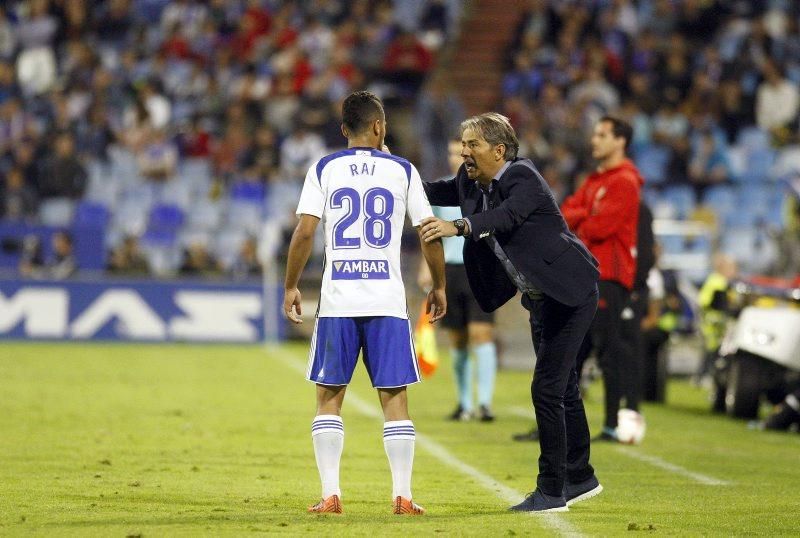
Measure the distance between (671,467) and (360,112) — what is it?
13.4ft

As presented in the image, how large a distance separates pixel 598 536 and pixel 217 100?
67.3 ft

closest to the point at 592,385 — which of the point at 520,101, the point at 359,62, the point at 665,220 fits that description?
the point at 665,220

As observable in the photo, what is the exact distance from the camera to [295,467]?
9.94m

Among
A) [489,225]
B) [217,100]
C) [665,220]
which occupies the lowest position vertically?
[489,225]

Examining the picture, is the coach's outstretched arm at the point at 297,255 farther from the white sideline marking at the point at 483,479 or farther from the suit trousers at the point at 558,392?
the white sideline marking at the point at 483,479

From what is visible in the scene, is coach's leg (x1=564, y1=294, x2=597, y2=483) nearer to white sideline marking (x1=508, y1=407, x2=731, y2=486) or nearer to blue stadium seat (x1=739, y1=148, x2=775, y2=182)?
white sideline marking (x1=508, y1=407, x2=731, y2=486)

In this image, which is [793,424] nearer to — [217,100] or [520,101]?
[520,101]

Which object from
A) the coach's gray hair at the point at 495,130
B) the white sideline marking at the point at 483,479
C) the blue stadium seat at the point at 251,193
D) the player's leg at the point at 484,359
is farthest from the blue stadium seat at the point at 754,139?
the coach's gray hair at the point at 495,130

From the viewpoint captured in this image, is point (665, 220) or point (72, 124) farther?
point (72, 124)

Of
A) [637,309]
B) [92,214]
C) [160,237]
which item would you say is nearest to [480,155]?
[637,309]

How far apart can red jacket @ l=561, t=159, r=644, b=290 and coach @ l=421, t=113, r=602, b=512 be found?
3085 mm

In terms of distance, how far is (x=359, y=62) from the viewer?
27469 mm

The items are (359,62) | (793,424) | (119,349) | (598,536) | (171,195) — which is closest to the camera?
(598,536)

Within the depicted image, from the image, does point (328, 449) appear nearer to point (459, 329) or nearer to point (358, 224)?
point (358, 224)
